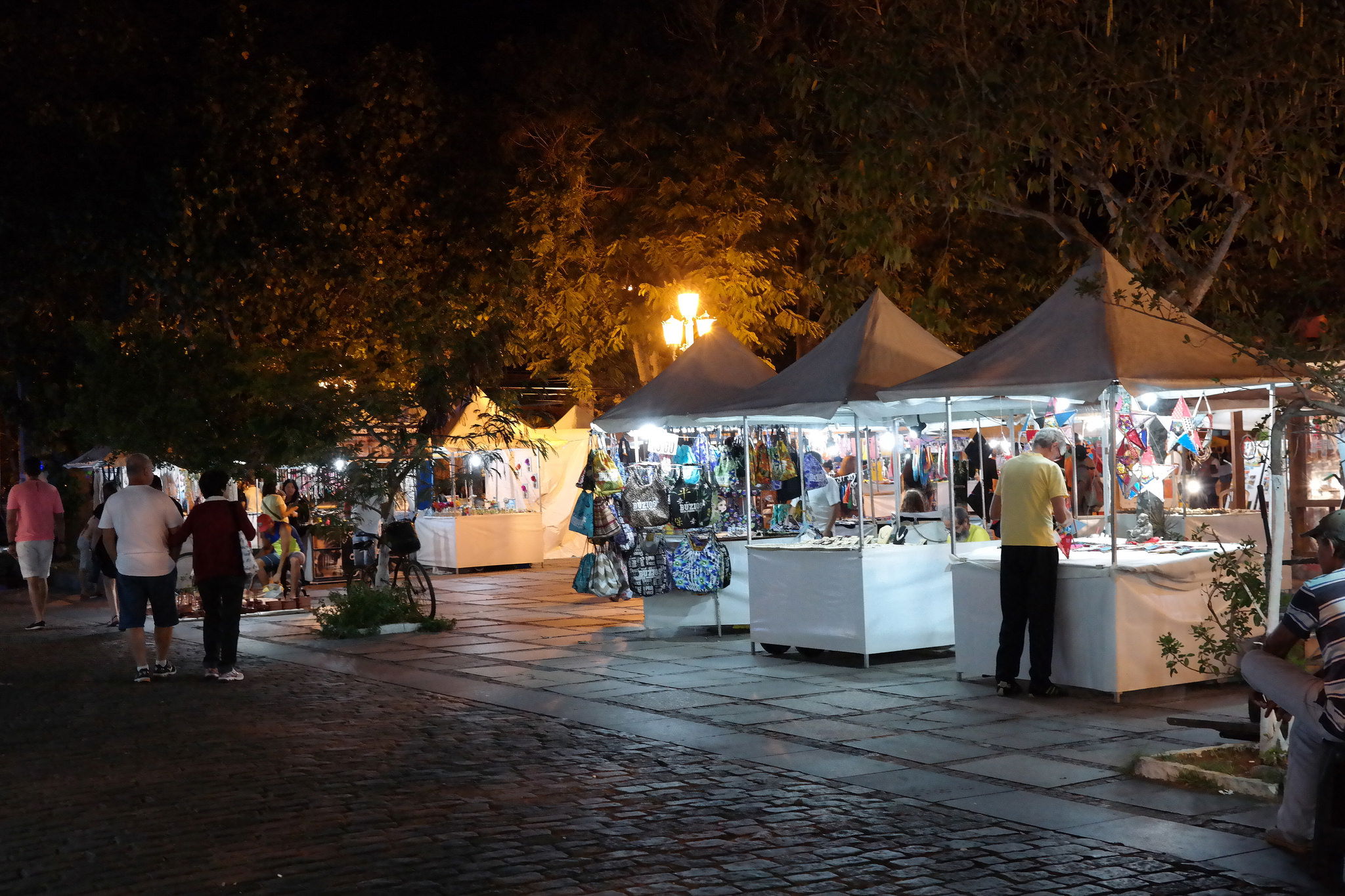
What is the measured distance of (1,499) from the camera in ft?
110

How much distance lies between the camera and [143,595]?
464 inches

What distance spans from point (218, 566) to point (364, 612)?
3418 mm

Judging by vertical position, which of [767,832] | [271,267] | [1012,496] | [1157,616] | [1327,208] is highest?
[271,267]

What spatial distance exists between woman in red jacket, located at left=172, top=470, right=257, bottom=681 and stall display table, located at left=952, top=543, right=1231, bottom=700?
631 cm

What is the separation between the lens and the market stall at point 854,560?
11.5 metres

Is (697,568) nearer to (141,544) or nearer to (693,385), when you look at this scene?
(693,385)

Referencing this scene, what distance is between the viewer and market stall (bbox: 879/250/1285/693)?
9555mm

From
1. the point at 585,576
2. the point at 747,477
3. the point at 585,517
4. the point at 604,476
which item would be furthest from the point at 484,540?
the point at 747,477

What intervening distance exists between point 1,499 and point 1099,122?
2936 cm

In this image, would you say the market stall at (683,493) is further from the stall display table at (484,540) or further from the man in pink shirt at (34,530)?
the stall display table at (484,540)

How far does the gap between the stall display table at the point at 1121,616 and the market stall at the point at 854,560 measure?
131 cm

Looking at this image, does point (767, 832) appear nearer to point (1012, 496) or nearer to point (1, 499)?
point (1012, 496)

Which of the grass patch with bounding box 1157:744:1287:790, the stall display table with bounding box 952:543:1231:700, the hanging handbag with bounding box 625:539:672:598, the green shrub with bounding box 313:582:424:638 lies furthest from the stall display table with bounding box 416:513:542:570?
the grass patch with bounding box 1157:744:1287:790

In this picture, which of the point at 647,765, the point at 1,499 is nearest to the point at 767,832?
the point at 647,765
